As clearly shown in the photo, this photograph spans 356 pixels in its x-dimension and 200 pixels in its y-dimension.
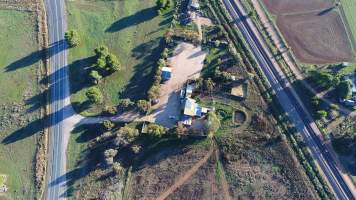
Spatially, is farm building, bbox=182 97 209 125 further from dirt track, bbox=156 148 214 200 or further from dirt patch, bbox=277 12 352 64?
dirt patch, bbox=277 12 352 64

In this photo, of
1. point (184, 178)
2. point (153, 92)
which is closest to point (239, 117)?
point (184, 178)

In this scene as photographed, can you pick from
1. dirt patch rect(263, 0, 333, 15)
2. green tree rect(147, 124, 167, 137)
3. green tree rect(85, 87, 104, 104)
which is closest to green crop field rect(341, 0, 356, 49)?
dirt patch rect(263, 0, 333, 15)

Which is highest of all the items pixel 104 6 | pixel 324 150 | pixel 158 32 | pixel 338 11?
pixel 104 6

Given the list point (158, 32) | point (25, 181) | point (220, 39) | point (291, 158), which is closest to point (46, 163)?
point (25, 181)

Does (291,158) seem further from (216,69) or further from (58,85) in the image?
(58,85)

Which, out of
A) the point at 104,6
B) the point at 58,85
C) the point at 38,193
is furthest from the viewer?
the point at 104,6

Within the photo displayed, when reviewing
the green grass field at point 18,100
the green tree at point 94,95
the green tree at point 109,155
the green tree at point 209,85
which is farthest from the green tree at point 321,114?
the green grass field at point 18,100
